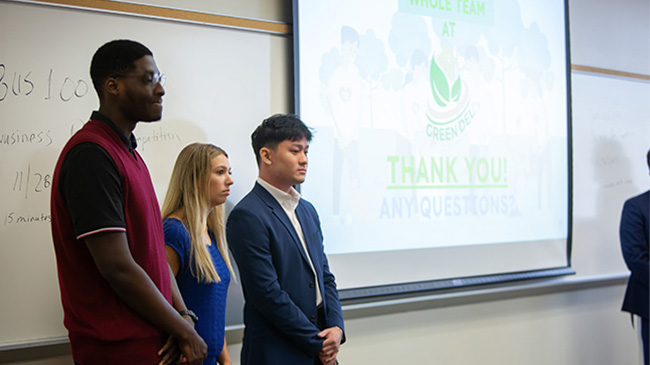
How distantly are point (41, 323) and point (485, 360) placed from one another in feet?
6.92

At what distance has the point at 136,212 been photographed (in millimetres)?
1220

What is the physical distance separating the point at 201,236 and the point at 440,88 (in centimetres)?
151

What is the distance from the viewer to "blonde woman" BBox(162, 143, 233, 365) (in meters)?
1.75

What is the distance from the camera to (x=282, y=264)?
1852 millimetres

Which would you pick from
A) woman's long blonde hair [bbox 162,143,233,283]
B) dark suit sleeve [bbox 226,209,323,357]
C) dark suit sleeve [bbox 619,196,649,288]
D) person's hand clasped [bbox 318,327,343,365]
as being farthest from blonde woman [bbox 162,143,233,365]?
dark suit sleeve [bbox 619,196,649,288]

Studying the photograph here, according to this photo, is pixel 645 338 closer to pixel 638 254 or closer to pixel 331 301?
pixel 638 254

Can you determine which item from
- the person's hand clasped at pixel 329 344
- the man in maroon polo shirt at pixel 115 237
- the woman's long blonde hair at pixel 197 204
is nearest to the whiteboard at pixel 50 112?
the woman's long blonde hair at pixel 197 204

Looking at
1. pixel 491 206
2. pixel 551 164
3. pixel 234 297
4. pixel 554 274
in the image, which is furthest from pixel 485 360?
pixel 234 297

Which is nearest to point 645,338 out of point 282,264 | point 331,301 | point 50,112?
point 331,301

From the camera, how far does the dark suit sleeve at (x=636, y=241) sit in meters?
2.77

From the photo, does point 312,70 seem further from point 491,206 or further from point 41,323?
point 41,323

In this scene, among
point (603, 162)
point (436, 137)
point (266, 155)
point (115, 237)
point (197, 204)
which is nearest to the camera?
point (115, 237)

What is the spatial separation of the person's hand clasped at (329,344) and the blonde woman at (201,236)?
33cm

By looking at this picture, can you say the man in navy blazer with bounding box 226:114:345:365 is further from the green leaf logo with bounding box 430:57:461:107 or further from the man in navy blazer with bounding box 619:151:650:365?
Answer: the man in navy blazer with bounding box 619:151:650:365
